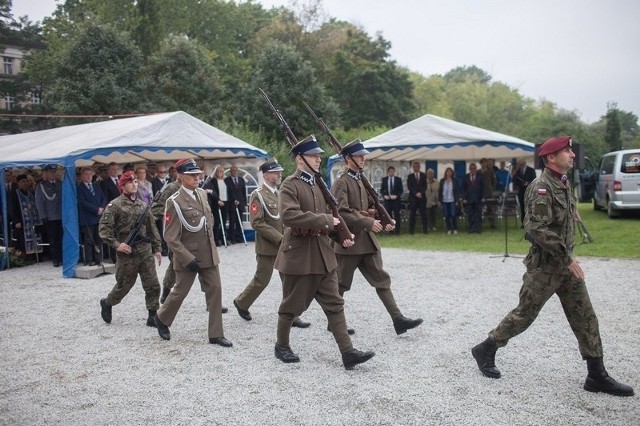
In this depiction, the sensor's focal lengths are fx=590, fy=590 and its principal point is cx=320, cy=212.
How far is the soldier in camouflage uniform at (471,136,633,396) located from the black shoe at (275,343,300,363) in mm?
1959

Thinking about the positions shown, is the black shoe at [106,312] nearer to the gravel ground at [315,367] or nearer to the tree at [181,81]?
the gravel ground at [315,367]

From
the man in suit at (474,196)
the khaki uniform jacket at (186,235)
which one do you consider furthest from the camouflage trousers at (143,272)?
the man in suit at (474,196)

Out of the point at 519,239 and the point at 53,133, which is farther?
the point at 53,133

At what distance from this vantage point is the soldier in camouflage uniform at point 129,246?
23.2 feet

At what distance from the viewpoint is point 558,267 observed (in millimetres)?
4637

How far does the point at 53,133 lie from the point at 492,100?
2385 inches

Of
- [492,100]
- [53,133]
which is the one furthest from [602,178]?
[492,100]

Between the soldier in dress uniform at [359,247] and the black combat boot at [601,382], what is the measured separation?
6.32 ft

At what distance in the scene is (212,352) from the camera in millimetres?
6074

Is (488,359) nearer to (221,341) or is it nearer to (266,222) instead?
(221,341)

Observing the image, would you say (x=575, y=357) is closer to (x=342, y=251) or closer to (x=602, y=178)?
(x=342, y=251)

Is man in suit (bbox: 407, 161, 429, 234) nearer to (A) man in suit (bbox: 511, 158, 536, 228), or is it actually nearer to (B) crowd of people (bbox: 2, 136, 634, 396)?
(A) man in suit (bbox: 511, 158, 536, 228)

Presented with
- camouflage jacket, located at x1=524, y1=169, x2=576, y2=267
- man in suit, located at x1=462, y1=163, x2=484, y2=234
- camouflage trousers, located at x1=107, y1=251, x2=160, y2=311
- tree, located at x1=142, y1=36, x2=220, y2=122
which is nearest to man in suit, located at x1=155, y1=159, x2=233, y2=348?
camouflage trousers, located at x1=107, y1=251, x2=160, y2=311

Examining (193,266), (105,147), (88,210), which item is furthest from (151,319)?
(105,147)
